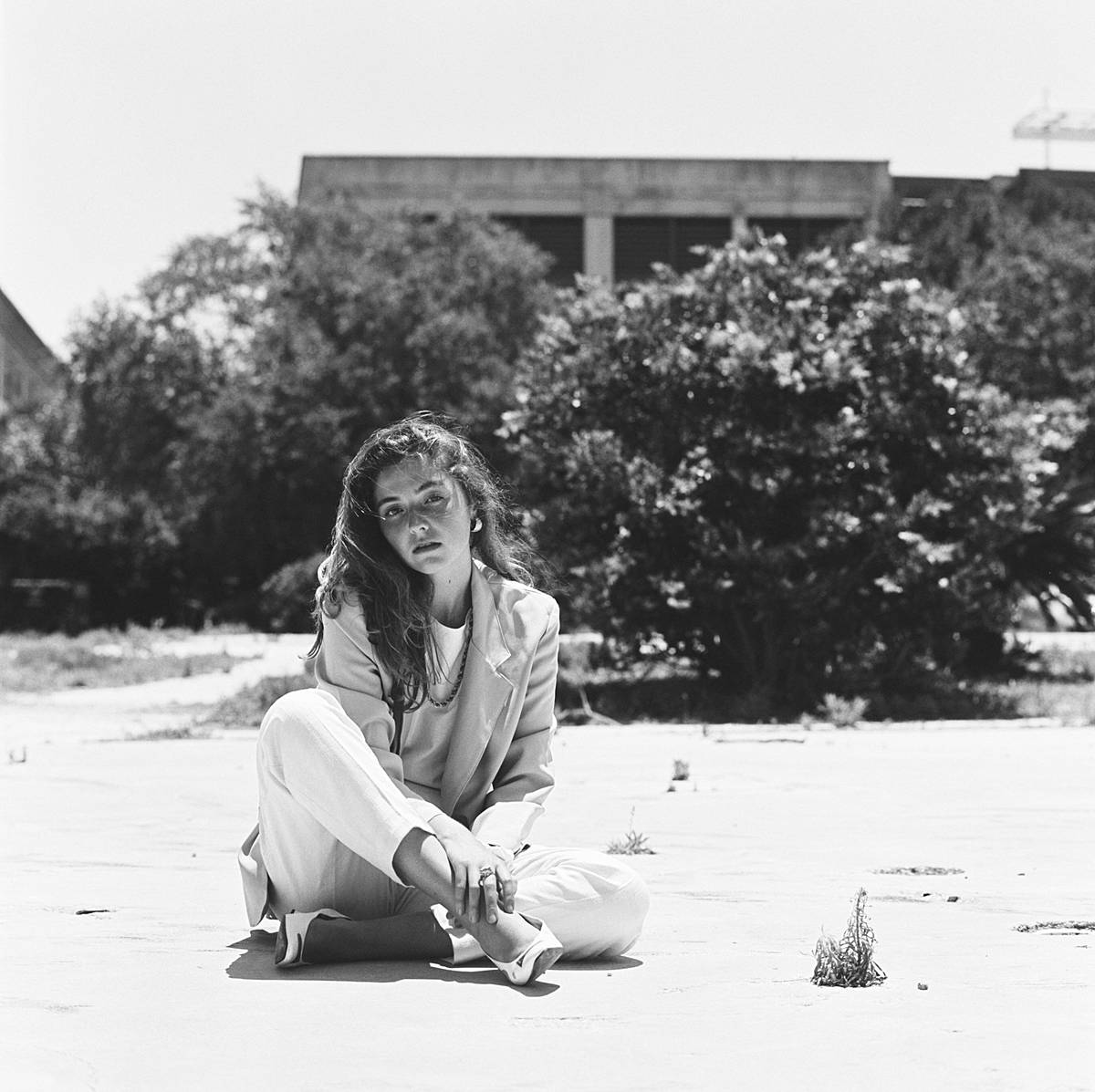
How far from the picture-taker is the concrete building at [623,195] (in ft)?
143

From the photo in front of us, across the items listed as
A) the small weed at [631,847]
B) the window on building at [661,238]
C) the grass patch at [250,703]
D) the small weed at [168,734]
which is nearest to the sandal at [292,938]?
the small weed at [631,847]

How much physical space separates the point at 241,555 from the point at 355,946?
2823cm

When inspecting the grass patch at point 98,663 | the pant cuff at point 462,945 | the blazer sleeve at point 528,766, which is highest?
the grass patch at point 98,663

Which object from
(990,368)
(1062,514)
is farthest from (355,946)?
(990,368)

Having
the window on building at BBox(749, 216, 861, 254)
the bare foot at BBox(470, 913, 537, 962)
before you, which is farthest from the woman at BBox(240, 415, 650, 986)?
Answer: the window on building at BBox(749, 216, 861, 254)

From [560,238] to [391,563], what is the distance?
4152 cm

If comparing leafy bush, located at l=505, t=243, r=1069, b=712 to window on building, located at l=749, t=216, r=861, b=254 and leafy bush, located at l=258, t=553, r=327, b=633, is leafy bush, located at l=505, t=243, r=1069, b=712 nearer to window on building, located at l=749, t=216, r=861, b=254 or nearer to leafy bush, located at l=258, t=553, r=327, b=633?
leafy bush, located at l=258, t=553, r=327, b=633

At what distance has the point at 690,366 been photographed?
13742mm

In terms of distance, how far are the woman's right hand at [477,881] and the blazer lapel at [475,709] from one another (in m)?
0.49

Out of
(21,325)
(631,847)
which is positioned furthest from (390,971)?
(21,325)

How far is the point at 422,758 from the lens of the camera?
13.6ft

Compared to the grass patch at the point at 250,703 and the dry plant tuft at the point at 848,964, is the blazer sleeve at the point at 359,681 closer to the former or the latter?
the dry plant tuft at the point at 848,964

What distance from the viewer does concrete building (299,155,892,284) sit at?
43594 millimetres

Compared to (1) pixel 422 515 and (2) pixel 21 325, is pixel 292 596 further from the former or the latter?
(2) pixel 21 325
